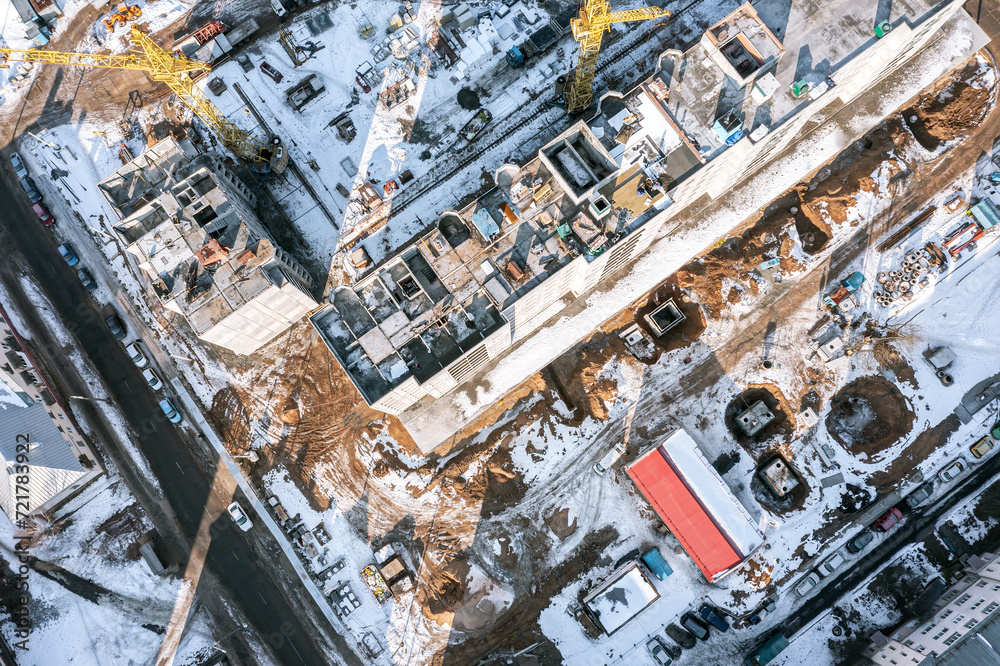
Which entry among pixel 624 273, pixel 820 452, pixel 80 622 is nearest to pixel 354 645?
pixel 80 622

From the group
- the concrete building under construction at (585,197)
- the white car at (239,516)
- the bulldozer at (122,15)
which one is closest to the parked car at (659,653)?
the concrete building under construction at (585,197)

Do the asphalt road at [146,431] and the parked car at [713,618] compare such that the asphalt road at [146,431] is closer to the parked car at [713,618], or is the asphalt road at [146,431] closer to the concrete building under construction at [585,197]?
the concrete building under construction at [585,197]

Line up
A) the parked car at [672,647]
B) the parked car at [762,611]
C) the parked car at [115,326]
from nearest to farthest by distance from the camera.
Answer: the parked car at [762,611] → the parked car at [672,647] → the parked car at [115,326]

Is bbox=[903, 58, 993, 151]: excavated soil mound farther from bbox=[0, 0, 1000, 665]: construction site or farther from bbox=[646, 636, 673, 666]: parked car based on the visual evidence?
bbox=[646, 636, 673, 666]: parked car

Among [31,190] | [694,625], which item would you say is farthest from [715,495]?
[31,190]

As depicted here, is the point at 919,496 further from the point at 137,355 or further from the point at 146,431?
the point at 137,355

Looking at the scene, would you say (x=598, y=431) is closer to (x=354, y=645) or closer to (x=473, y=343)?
(x=473, y=343)

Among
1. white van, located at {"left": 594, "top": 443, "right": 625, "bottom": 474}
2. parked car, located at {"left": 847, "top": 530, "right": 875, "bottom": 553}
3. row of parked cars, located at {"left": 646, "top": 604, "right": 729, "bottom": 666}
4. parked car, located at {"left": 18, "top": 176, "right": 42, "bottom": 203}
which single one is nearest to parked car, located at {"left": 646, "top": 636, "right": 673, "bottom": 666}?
row of parked cars, located at {"left": 646, "top": 604, "right": 729, "bottom": 666}
